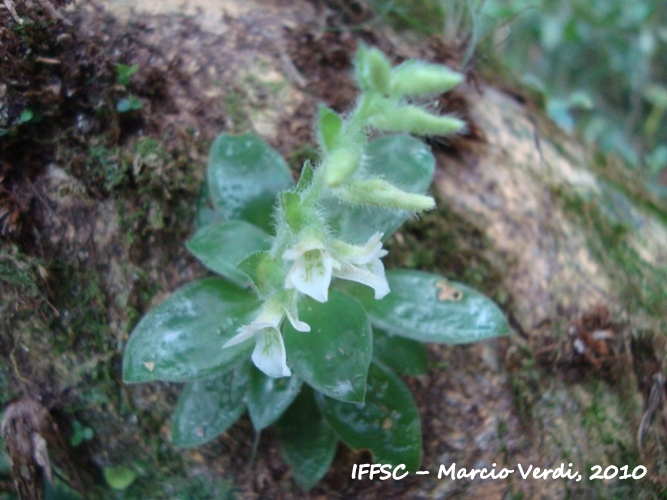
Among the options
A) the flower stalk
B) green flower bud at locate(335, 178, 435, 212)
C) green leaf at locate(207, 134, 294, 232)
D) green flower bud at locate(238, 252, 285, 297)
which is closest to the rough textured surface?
green leaf at locate(207, 134, 294, 232)

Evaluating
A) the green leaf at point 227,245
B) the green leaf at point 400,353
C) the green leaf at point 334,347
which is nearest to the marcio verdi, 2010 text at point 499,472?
the green leaf at point 400,353

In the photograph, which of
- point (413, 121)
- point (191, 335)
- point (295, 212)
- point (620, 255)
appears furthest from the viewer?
point (620, 255)

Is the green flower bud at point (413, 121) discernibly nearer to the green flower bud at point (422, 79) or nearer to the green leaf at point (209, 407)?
the green flower bud at point (422, 79)

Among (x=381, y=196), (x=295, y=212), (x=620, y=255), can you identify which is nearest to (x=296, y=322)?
(x=295, y=212)

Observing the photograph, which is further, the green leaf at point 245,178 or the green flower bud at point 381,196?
the green leaf at point 245,178

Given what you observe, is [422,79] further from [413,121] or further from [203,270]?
[203,270]
